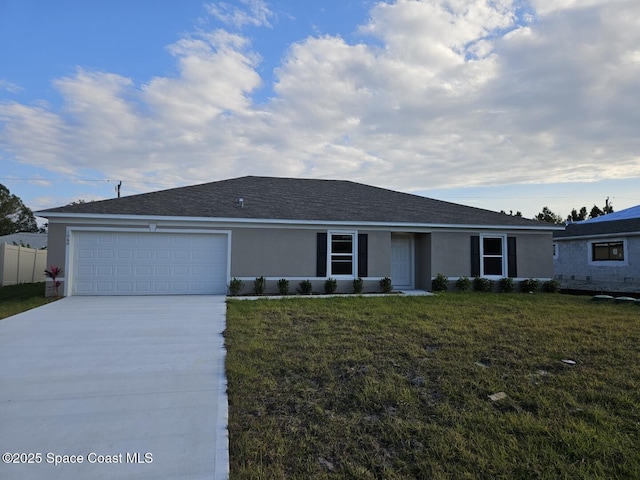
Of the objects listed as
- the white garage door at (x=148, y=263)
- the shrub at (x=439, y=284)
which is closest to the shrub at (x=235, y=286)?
the white garage door at (x=148, y=263)

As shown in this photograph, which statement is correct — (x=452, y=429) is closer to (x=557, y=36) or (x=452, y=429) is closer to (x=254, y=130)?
(x=557, y=36)

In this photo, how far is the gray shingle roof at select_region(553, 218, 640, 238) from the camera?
16.2 m

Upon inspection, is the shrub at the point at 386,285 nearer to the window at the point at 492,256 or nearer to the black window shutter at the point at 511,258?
the window at the point at 492,256

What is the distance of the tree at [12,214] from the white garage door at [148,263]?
37.3m

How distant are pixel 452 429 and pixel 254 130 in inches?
589

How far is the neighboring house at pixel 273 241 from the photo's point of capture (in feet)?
38.9

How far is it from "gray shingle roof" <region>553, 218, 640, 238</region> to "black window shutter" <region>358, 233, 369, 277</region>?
11.6 meters

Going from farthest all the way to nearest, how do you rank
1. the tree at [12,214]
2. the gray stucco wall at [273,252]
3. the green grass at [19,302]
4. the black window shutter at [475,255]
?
the tree at [12,214], the black window shutter at [475,255], the gray stucco wall at [273,252], the green grass at [19,302]

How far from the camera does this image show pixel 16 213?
40.8 m

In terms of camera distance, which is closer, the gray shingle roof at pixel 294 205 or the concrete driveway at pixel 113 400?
the concrete driveway at pixel 113 400

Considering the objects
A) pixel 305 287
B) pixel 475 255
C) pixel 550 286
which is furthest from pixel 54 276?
pixel 550 286

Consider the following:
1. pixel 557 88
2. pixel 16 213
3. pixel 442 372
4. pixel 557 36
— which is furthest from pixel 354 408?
pixel 16 213

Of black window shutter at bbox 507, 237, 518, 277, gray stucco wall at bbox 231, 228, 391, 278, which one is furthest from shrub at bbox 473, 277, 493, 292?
gray stucco wall at bbox 231, 228, 391, 278

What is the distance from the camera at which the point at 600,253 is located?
17.4 meters
